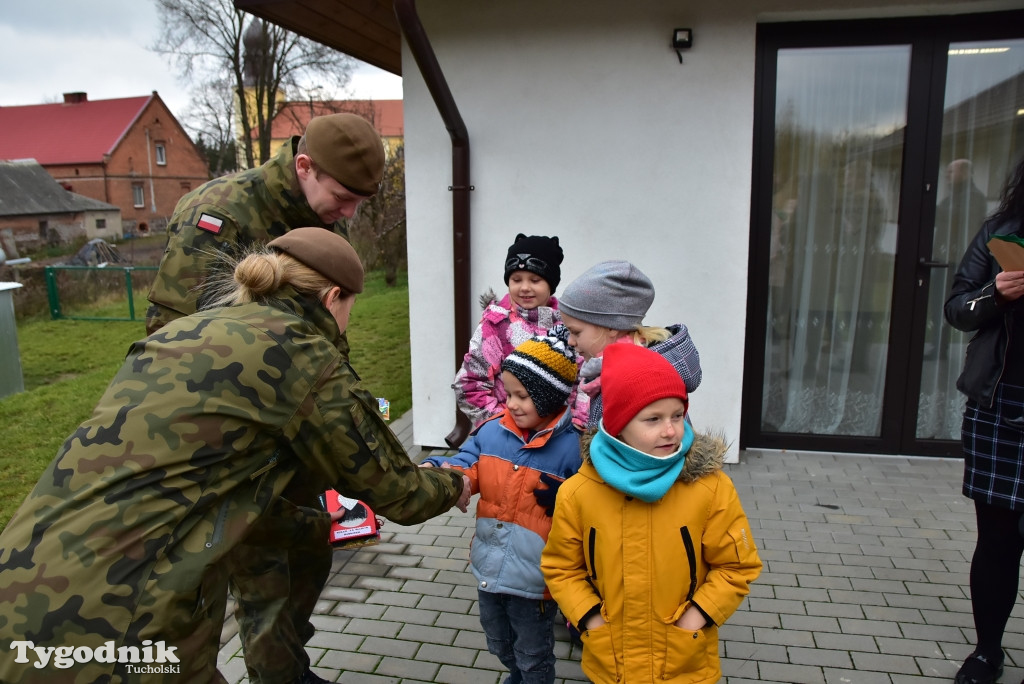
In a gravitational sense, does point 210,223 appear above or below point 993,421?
above

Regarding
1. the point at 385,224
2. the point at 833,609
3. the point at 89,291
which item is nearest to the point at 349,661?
the point at 833,609

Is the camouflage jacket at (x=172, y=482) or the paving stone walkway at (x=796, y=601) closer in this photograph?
the camouflage jacket at (x=172, y=482)

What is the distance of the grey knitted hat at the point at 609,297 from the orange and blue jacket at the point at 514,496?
13.5 inches

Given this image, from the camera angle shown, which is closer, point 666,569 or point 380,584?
point 666,569

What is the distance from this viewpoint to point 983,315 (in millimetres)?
2469

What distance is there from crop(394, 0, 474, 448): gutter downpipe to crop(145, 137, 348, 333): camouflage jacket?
181cm

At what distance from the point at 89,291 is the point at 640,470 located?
14.2m

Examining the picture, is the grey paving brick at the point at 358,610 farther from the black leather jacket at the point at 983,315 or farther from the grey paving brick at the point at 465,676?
the black leather jacket at the point at 983,315

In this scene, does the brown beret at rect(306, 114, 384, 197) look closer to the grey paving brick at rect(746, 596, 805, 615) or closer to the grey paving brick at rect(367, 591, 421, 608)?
the grey paving brick at rect(367, 591, 421, 608)

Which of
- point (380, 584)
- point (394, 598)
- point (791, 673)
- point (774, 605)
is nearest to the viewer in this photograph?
point (791, 673)

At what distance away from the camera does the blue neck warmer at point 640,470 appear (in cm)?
184

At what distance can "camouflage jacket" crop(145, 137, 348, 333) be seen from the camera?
2.47 meters

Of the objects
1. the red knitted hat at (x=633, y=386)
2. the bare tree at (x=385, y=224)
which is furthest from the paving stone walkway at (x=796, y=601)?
the bare tree at (x=385, y=224)

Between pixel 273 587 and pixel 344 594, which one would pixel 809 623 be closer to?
pixel 344 594
